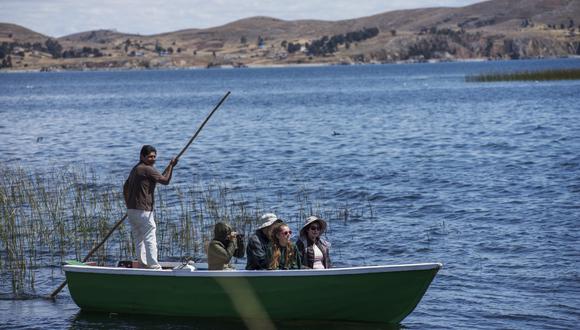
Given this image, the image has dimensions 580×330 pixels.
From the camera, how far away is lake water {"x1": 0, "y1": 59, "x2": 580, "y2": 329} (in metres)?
16.4

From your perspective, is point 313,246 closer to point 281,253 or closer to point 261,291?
point 281,253

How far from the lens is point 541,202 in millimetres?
26062

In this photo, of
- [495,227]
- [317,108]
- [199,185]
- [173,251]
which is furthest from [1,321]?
[317,108]

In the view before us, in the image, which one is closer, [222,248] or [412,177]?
[222,248]

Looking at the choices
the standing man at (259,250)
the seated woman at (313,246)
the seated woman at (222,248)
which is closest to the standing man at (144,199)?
the seated woman at (222,248)

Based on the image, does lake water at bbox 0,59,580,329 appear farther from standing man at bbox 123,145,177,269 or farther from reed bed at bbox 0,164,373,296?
standing man at bbox 123,145,177,269

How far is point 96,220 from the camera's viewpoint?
2297 cm

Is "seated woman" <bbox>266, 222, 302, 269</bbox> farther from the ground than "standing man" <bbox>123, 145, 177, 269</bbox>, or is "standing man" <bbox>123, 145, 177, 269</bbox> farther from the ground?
"standing man" <bbox>123, 145, 177, 269</bbox>

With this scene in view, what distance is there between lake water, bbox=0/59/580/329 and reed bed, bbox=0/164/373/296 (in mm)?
513

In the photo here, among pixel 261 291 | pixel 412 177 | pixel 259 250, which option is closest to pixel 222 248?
pixel 259 250

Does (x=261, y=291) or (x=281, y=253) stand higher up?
(x=281, y=253)

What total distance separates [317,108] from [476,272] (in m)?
63.5

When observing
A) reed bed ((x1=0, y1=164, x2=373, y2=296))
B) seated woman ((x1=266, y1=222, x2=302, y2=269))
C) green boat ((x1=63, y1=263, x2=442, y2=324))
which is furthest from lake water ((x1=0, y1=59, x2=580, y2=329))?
seated woman ((x1=266, y1=222, x2=302, y2=269))

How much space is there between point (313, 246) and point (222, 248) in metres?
1.37
